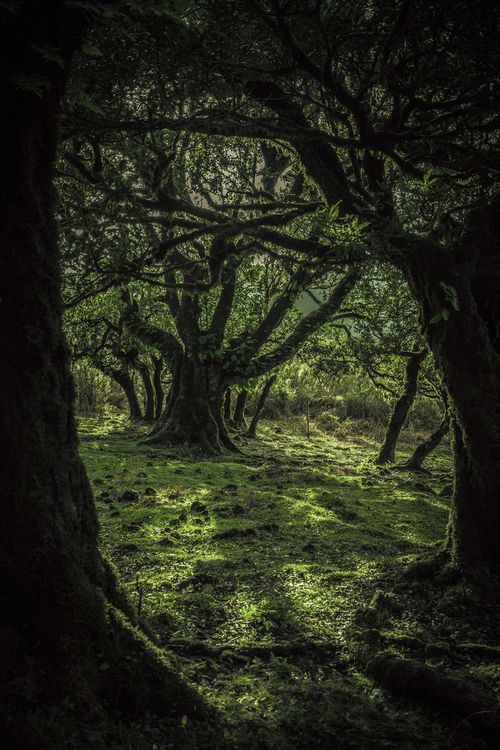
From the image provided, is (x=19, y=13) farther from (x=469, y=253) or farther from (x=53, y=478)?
(x=469, y=253)

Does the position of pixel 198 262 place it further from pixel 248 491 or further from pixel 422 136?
pixel 248 491

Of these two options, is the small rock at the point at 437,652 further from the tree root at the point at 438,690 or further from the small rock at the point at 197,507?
the small rock at the point at 197,507

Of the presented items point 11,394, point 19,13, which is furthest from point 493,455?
point 19,13

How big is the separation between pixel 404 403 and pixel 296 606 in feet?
50.1

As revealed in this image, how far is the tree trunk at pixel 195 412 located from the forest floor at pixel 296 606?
6.29m

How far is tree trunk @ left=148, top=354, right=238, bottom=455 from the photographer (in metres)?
19.4

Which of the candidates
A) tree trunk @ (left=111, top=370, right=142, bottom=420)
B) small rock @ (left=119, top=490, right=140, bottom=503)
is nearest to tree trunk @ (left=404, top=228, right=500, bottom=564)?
small rock @ (left=119, top=490, right=140, bottom=503)

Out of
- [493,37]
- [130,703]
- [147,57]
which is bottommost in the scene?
[130,703]

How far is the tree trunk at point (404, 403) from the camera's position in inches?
759

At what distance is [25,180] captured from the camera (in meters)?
3.34

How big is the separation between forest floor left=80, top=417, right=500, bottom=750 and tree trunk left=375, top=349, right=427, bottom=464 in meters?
7.53

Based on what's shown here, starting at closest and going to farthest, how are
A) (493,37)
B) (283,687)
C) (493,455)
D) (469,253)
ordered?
(283,687) < (493,37) < (493,455) < (469,253)

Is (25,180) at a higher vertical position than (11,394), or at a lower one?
higher

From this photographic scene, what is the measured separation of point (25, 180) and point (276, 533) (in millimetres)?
7063
